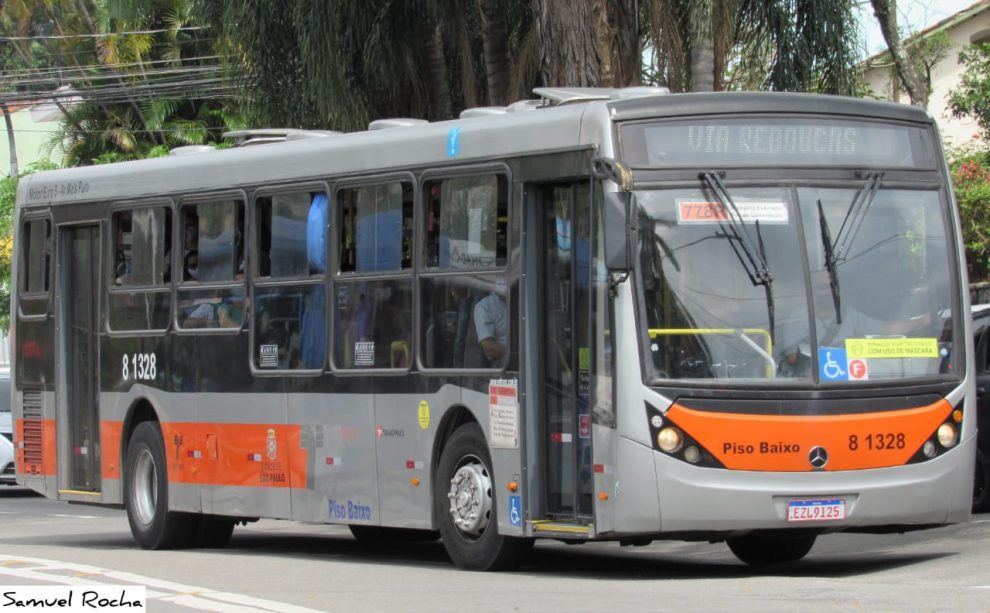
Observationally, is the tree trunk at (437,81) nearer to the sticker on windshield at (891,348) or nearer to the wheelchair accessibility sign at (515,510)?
the wheelchair accessibility sign at (515,510)

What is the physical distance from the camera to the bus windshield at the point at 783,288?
36.6ft

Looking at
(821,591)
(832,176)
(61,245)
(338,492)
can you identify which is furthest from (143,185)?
(821,591)

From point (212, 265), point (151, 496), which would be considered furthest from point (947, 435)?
point (151, 496)

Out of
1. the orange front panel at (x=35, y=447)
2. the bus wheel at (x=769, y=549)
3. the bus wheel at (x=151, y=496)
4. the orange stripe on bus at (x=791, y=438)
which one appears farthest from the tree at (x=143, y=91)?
the orange stripe on bus at (x=791, y=438)

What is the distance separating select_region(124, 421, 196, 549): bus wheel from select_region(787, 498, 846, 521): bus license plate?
6976 mm

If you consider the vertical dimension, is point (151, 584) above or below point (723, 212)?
below

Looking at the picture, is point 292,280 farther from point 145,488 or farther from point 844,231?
point 844,231

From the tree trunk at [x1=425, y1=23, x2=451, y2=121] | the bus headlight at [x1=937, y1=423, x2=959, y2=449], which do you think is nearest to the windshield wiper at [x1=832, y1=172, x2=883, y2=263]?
the bus headlight at [x1=937, y1=423, x2=959, y2=449]

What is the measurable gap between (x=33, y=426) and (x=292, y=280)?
4.48 m

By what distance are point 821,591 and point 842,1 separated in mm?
10692

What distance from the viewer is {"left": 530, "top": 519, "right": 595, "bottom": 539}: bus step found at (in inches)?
451

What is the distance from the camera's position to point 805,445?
36.4ft

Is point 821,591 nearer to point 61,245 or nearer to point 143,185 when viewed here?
point 143,185

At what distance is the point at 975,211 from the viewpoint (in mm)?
29438
